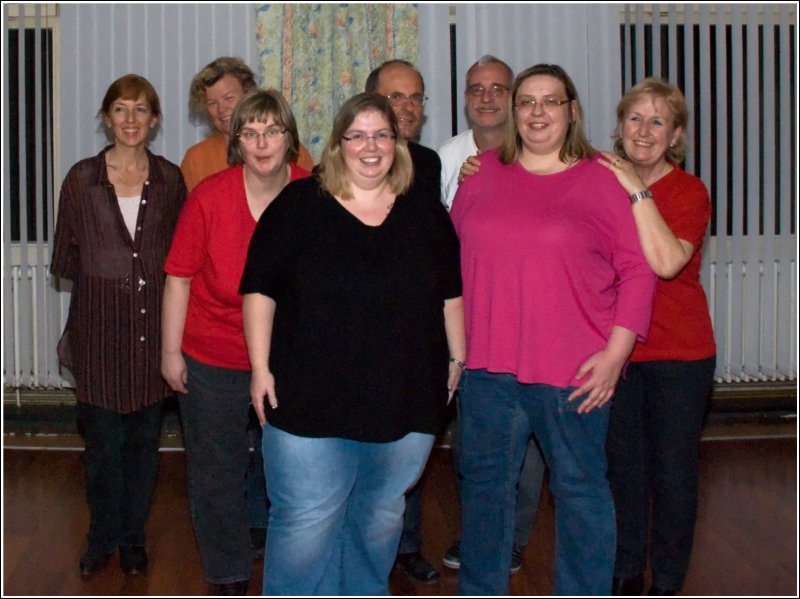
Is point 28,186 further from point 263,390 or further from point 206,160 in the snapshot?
point 263,390

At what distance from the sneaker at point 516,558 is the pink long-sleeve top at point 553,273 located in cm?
92

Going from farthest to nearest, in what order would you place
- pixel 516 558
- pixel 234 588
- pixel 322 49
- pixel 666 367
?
pixel 322 49 → pixel 516 558 → pixel 234 588 → pixel 666 367

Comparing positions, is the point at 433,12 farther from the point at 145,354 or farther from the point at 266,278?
the point at 266,278

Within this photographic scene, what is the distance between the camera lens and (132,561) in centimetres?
315

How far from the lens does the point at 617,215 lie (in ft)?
8.23

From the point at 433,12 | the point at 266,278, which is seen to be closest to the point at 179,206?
the point at 266,278

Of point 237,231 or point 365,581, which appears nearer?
point 365,581

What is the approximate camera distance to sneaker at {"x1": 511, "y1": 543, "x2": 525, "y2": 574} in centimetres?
319

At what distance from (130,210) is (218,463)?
2.64 ft

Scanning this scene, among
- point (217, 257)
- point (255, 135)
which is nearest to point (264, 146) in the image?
point (255, 135)

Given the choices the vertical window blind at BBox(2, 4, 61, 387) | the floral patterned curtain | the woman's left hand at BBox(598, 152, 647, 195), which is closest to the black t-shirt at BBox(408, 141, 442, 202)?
the woman's left hand at BBox(598, 152, 647, 195)

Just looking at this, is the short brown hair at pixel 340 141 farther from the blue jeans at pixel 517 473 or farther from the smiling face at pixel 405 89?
the smiling face at pixel 405 89

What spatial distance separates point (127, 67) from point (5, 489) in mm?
1848

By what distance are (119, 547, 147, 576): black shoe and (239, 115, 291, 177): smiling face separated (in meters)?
1.28
